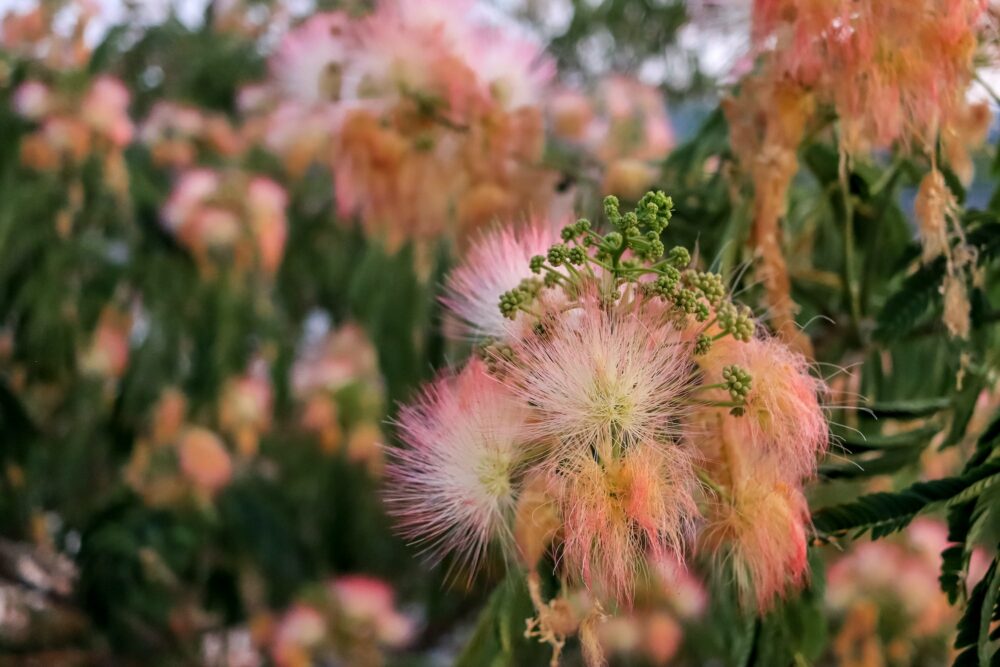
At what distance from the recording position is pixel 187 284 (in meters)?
2.13

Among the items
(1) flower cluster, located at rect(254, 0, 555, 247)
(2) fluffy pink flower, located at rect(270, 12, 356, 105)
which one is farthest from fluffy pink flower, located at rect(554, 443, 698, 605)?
(2) fluffy pink flower, located at rect(270, 12, 356, 105)

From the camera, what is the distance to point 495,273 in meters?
0.81

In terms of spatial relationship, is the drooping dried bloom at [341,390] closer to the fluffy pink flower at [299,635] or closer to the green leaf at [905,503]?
the fluffy pink flower at [299,635]

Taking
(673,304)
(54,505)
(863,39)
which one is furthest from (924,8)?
(54,505)

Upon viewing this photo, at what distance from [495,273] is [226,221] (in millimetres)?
1356

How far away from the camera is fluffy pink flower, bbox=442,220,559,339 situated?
79 cm

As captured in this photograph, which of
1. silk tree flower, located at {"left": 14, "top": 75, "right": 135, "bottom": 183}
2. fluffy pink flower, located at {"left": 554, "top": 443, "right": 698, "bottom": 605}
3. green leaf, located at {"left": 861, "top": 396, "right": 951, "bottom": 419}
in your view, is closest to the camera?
fluffy pink flower, located at {"left": 554, "top": 443, "right": 698, "bottom": 605}

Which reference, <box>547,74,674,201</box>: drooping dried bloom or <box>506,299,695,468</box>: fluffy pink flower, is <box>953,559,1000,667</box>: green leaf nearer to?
<box>506,299,695,468</box>: fluffy pink flower

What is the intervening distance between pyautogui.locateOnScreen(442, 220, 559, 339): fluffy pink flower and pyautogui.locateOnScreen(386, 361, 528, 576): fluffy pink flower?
0.21ft

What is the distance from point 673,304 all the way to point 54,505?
2.03 meters

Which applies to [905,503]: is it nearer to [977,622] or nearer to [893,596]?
[977,622]

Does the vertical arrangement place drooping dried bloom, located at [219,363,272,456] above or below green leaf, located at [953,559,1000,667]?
above

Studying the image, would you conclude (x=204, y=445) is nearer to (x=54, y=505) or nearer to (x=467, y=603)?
(x=54, y=505)

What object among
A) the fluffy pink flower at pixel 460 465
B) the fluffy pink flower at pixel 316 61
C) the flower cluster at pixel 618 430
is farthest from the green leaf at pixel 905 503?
the fluffy pink flower at pixel 316 61
